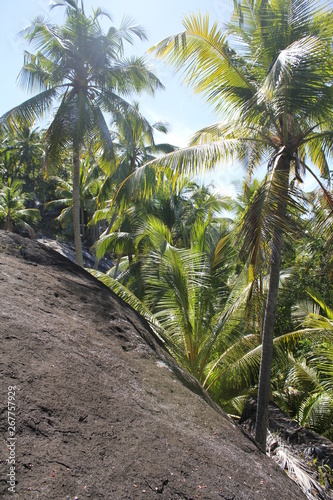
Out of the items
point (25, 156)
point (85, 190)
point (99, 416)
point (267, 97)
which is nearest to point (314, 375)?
point (267, 97)

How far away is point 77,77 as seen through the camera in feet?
46.3

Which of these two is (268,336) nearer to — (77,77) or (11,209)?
(77,77)

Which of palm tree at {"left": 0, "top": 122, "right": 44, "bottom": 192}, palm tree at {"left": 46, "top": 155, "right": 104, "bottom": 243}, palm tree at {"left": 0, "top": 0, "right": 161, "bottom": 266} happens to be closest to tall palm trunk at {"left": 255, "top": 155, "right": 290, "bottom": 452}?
palm tree at {"left": 0, "top": 0, "right": 161, "bottom": 266}

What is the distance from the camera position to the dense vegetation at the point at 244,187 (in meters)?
6.71

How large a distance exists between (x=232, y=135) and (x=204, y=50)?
1.51 meters

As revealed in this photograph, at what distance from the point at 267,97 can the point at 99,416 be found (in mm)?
5386

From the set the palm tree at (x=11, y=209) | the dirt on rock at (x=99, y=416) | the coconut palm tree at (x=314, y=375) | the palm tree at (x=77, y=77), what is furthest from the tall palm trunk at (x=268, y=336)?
the palm tree at (x=11, y=209)

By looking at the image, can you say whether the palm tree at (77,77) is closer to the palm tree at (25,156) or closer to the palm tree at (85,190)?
the palm tree at (85,190)

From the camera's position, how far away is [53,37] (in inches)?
532

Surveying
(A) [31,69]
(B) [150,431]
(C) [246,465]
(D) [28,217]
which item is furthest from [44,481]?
(D) [28,217]

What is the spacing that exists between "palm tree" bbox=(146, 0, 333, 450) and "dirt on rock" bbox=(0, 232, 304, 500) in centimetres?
314

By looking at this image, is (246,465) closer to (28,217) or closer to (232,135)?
(232,135)

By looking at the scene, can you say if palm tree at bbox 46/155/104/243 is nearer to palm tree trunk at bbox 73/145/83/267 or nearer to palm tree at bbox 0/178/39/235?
palm tree at bbox 0/178/39/235

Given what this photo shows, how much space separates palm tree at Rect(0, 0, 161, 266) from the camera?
1359cm
